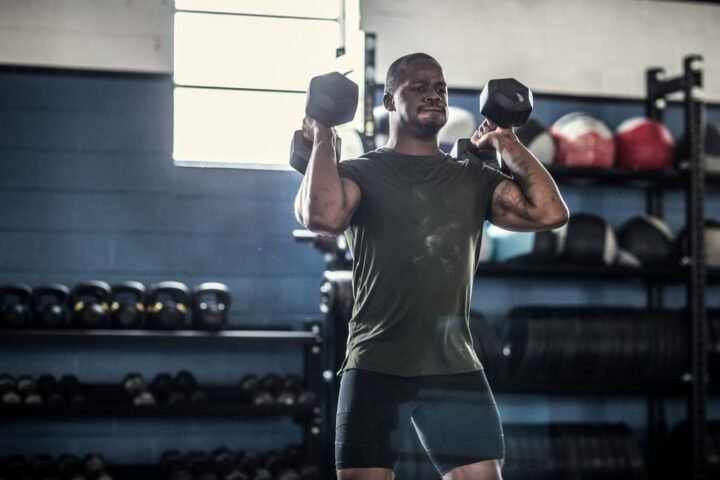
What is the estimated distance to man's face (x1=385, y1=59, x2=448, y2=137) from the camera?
87.6 inches

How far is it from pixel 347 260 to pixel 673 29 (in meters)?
2.32

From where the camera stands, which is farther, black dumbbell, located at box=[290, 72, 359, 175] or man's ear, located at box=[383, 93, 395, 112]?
man's ear, located at box=[383, 93, 395, 112]

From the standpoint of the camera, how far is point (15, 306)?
4020mm

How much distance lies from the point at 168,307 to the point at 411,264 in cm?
219

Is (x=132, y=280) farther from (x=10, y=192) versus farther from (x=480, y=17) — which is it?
(x=480, y=17)

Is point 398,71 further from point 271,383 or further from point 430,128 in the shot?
point 271,383

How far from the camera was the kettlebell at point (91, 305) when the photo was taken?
4055 mm

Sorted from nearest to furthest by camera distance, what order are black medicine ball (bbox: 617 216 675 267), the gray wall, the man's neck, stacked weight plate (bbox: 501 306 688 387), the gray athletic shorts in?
the gray athletic shorts → the man's neck → stacked weight plate (bbox: 501 306 688 387) → the gray wall → black medicine ball (bbox: 617 216 675 267)

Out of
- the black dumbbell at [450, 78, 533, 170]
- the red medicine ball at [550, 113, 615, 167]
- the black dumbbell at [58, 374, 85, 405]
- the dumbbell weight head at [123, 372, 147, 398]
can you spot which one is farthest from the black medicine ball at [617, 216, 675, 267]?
the black dumbbell at [58, 374, 85, 405]

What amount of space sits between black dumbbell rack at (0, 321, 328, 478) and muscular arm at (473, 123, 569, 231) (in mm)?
1990

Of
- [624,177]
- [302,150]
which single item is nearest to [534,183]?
[302,150]

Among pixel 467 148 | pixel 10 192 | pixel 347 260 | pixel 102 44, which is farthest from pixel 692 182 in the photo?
pixel 10 192

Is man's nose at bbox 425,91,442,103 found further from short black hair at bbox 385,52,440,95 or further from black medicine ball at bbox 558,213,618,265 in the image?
black medicine ball at bbox 558,213,618,265

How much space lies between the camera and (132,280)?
4.46 meters
